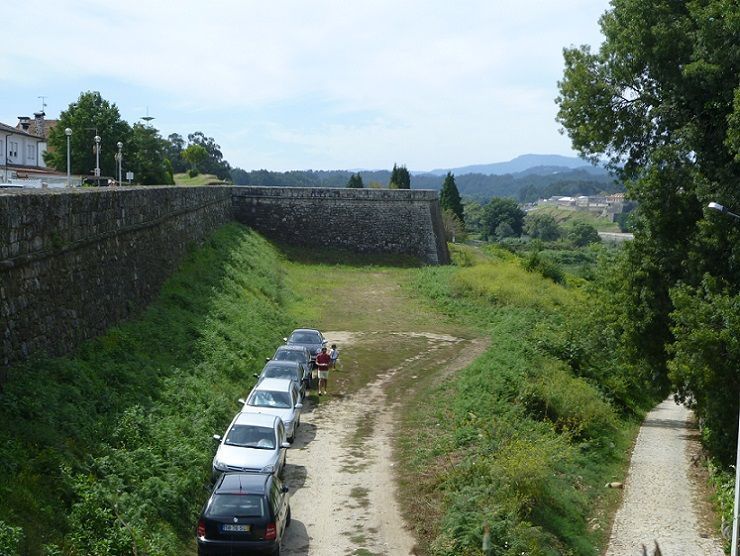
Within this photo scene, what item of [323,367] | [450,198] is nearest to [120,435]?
[323,367]

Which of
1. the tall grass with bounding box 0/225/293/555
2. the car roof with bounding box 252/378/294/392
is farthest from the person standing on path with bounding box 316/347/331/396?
the car roof with bounding box 252/378/294/392

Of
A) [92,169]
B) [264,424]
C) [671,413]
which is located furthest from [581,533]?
[92,169]

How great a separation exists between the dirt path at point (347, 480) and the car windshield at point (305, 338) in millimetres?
2403

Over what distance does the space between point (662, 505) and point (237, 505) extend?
32.0 feet

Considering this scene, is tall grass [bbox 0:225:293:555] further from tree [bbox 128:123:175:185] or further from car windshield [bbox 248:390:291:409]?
tree [bbox 128:123:175:185]

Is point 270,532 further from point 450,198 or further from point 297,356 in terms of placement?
point 450,198

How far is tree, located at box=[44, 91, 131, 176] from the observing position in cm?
5159

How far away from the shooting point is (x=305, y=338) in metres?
24.5

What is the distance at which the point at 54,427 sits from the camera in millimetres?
11578

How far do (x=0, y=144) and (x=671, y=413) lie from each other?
120 feet

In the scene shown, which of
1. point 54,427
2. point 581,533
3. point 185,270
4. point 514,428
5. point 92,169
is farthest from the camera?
point 92,169

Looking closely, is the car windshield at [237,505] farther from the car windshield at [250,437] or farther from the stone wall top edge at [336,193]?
the stone wall top edge at [336,193]

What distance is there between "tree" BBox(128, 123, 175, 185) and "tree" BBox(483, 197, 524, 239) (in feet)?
281

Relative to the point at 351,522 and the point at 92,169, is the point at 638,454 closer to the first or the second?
the point at 351,522
